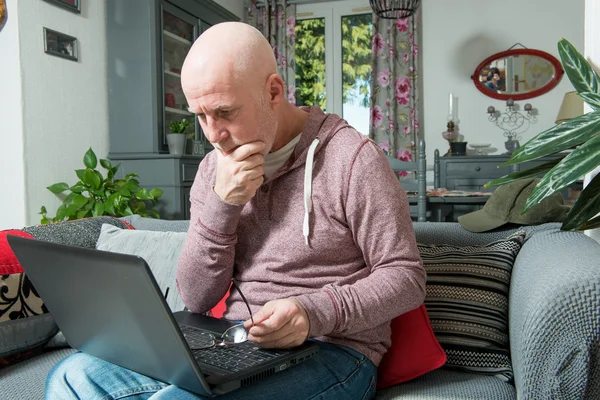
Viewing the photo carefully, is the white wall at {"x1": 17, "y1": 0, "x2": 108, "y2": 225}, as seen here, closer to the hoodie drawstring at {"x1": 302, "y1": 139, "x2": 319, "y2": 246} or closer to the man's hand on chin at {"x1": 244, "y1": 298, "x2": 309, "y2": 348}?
the hoodie drawstring at {"x1": 302, "y1": 139, "x2": 319, "y2": 246}

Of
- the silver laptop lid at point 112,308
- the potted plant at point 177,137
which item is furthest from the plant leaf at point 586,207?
the potted plant at point 177,137

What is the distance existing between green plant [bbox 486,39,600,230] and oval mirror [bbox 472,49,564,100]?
4.06m

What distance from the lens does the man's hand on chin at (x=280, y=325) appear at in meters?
0.88

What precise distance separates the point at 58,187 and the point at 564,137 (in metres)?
2.67

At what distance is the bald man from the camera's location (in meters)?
0.93

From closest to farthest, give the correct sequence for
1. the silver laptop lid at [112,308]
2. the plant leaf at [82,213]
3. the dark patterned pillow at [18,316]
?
the silver laptop lid at [112,308] → the dark patterned pillow at [18,316] → the plant leaf at [82,213]

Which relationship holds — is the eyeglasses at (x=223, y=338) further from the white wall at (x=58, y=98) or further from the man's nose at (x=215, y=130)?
the white wall at (x=58, y=98)

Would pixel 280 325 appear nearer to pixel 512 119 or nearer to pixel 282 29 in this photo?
pixel 512 119

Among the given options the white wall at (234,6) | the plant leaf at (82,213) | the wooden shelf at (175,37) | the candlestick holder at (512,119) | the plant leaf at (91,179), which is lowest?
the plant leaf at (82,213)

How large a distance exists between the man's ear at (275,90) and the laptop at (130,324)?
444mm

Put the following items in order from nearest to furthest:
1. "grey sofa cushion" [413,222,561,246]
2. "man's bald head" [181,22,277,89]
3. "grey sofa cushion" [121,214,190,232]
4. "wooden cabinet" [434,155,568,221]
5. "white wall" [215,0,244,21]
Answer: "man's bald head" [181,22,277,89] → "grey sofa cushion" [413,222,561,246] → "grey sofa cushion" [121,214,190,232] → "wooden cabinet" [434,155,568,221] → "white wall" [215,0,244,21]

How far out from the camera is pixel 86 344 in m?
0.98

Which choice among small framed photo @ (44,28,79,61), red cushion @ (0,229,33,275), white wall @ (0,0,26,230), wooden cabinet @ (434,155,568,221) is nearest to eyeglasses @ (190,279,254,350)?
red cushion @ (0,229,33,275)

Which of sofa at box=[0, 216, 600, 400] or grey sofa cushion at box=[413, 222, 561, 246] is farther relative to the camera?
grey sofa cushion at box=[413, 222, 561, 246]
